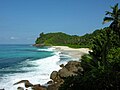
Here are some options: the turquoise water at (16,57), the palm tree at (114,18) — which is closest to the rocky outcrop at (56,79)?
the palm tree at (114,18)

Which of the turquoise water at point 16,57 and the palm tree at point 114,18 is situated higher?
the palm tree at point 114,18

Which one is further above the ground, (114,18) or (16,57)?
(114,18)

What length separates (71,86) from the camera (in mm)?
19594

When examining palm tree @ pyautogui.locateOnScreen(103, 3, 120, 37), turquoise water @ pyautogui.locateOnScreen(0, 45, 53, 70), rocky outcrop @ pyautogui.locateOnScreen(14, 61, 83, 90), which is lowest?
rocky outcrop @ pyautogui.locateOnScreen(14, 61, 83, 90)

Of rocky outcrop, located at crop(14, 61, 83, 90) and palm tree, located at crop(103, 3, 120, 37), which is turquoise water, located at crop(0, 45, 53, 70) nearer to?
rocky outcrop, located at crop(14, 61, 83, 90)

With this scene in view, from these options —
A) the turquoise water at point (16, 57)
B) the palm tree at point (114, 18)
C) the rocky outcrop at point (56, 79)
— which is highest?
the palm tree at point (114, 18)

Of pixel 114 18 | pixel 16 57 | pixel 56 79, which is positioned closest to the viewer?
pixel 114 18

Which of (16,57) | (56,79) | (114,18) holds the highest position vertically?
(114,18)

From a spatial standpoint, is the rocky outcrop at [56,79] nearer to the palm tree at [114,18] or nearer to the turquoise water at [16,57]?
the palm tree at [114,18]

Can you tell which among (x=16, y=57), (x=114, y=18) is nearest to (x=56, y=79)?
(x=114, y=18)

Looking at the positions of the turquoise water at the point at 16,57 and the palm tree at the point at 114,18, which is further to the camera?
the turquoise water at the point at 16,57

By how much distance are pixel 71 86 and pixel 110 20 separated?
40.8ft

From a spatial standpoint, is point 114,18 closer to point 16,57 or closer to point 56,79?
point 56,79

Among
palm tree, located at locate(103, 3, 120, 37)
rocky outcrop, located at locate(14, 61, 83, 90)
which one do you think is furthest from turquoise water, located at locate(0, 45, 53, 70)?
palm tree, located at locate(103, 3, 120, 37)
